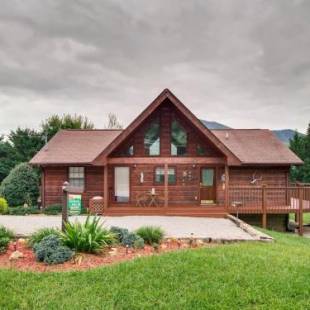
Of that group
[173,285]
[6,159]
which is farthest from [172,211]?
[6,159]

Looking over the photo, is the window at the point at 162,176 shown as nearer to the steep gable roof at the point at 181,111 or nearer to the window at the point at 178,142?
the window at the point at 178,142

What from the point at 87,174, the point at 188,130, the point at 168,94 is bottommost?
the point at 87,174

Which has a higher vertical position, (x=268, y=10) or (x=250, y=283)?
(x=268, y=10)

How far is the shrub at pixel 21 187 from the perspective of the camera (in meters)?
21.3

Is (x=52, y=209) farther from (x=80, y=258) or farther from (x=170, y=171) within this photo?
(x=80, y=258)

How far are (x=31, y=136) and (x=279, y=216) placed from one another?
74.6 feet

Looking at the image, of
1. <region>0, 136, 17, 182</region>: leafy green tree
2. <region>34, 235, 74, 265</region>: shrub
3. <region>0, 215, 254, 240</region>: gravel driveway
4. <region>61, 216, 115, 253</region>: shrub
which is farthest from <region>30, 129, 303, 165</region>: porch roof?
<region>0, 136, 17, 182</region>: leafy green tree

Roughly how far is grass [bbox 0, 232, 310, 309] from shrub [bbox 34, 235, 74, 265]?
0.73 metres

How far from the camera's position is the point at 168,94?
1702cm

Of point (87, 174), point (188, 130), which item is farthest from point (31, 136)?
point (188, 130)

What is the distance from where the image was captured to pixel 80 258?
7.48 meters

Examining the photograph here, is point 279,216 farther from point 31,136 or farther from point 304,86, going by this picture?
point 31,136

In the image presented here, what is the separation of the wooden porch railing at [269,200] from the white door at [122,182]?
17.8 feet

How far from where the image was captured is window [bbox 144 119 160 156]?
18625mm
